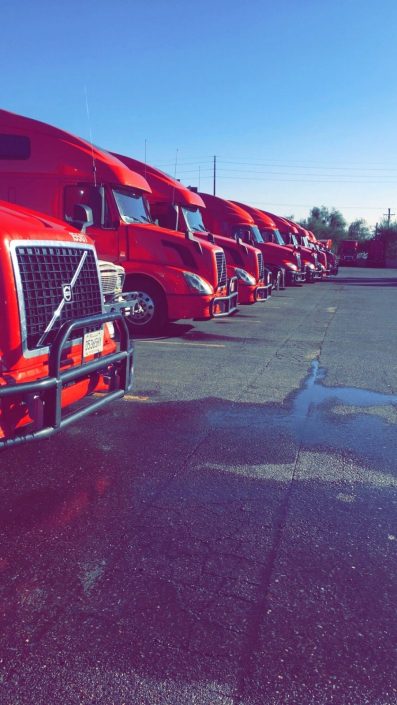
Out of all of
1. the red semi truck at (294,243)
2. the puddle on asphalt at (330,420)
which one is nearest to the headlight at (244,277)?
the puddle on asphalt at (330,420)

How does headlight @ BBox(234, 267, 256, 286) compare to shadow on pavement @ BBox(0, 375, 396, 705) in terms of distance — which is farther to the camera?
headlight @ BBox(234, 267, 256, 286)

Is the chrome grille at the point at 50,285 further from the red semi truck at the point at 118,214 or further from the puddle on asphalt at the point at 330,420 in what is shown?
the red semi truck at the point at 118,214

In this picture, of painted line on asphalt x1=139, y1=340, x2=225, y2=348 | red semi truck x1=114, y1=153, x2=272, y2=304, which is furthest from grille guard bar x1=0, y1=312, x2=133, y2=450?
red semi truck x1=114, y1=153, x2=272, y2=304

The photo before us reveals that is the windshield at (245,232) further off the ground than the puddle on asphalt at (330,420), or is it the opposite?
the windshield at (245,232)

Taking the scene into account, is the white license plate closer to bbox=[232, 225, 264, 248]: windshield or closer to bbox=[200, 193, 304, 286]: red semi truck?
bbox=[200, 193, 304, 286]: red semi truck

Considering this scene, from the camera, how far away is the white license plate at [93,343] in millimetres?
4223

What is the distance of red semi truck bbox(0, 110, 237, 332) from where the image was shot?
8.41 m

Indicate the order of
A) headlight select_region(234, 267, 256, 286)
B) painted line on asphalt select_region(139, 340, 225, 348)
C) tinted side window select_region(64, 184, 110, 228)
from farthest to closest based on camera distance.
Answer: headlight select_region(234, 267, 256, 286)
painted line on asphalt select_region(139, 340, 225, 348)
tinted side window select_region(64, 184, 110, 228)

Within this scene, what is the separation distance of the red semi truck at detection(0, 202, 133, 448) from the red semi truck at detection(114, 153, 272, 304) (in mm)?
6217

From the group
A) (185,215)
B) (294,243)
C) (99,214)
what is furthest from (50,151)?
(294,243)

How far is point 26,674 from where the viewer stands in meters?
2.20

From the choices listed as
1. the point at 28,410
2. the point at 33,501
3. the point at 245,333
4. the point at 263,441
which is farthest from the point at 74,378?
the point at 245,333

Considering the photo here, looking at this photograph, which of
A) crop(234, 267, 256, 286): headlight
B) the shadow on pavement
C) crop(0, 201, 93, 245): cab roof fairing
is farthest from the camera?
crop(234, 267, 256, 286): headlight

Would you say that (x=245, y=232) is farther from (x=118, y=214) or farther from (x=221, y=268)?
(x=118, y=214)
